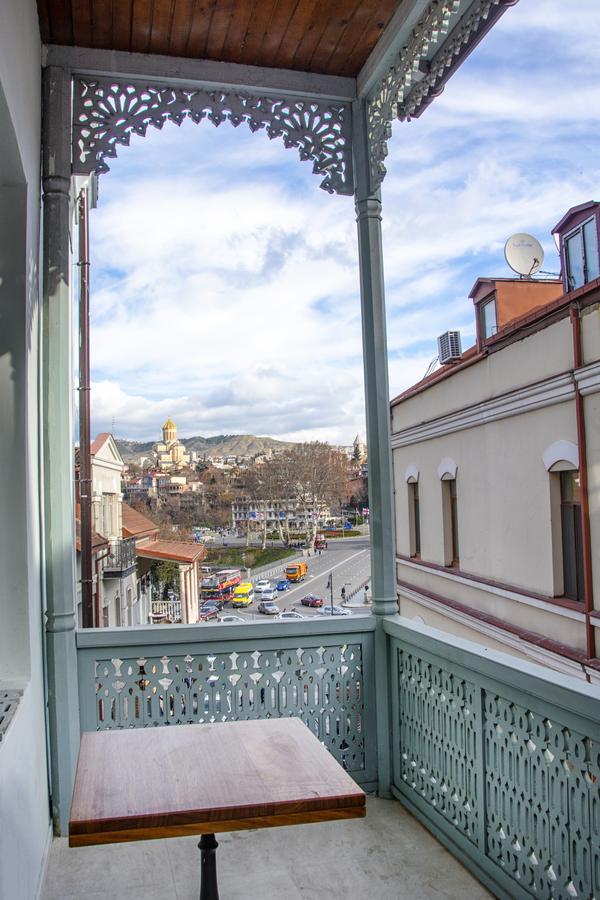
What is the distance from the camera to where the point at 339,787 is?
155cm

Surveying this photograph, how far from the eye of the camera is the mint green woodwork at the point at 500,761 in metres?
1.74

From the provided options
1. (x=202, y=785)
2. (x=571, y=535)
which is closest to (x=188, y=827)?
(x=202, y=785)

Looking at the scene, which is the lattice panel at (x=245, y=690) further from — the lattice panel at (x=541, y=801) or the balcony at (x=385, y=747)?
the lattice panel at (x=541, y=801)

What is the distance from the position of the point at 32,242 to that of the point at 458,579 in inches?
232

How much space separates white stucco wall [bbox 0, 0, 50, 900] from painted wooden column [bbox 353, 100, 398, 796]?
140 centimetres

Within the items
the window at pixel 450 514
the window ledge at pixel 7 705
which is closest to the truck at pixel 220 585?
the window ledge at pixel 7 705

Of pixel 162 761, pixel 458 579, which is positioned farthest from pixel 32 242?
pixel 458 579

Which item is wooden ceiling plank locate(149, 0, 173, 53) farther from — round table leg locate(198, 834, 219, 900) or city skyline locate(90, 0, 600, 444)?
round table leg locate(198, 834, 219, 900)

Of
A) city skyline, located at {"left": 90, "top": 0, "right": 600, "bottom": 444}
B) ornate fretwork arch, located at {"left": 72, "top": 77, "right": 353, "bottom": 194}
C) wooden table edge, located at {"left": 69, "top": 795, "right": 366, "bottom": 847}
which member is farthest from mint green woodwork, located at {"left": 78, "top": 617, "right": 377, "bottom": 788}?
ornate fretwork arch, located at {"left": 72, "top": 77, "right": 353, "bottom": 194}

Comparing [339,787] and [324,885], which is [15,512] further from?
[324,885]

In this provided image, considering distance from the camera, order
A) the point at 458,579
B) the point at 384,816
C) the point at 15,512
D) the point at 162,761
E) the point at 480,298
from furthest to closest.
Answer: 1. the point at 458,579
2. the point at 480,298
3. the point at 384,816
4. the point at 15,512
5. the point at 162,761

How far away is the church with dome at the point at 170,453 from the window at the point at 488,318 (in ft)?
10.5

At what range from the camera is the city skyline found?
3.33 meters

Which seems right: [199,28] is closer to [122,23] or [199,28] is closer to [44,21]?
[122,23]
